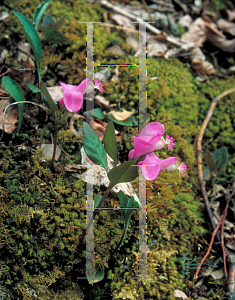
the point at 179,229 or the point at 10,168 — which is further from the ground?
the point at 10,168

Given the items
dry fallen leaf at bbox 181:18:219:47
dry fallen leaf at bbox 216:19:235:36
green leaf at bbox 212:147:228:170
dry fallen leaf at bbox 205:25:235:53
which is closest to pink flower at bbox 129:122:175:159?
green leaf at bbox 212:147:228:170

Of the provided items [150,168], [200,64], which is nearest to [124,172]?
[150,168]

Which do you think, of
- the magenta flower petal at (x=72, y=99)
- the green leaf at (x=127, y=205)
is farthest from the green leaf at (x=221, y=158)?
the magenta flower petal at (x=72, y=99)

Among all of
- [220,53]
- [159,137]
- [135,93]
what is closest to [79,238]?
[159,137]

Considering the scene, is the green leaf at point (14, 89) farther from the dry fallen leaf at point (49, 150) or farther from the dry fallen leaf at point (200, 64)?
the dry fallen leaf at point (200, 64)

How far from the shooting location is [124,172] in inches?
34.1

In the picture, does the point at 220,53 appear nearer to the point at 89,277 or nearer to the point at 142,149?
the point at 142,149

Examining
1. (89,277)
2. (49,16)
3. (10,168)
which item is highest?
(49,16)

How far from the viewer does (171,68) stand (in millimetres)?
2080

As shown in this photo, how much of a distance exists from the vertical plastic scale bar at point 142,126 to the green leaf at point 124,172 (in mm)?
155

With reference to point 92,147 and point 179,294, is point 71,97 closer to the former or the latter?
point 92,147

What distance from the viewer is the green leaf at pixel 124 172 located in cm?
84

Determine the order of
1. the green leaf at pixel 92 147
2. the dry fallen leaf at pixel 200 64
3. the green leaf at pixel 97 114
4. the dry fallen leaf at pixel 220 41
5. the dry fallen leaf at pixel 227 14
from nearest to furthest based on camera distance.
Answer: the green leaf at pixel 92 147 → the green leaf at pixel 97 114 → the dry fallen leaf at pixel 200 64 → the dry fallen leaf at pixel 220 41 → the dry fallen leaf at pixel 227 14

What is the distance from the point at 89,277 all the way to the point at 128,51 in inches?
66.5
